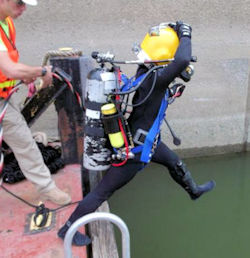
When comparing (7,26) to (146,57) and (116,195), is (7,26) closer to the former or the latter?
(146,57)

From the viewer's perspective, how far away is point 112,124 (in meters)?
1.87

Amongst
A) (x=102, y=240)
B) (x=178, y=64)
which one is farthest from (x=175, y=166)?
(x=178, y=64)

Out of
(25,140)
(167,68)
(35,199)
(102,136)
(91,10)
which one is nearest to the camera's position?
(167,68)

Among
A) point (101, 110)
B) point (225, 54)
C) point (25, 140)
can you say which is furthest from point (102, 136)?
point (225, 54)

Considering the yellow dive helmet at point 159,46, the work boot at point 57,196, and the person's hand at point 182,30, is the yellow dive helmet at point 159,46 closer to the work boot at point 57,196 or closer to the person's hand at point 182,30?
the person's hand at point 182,30

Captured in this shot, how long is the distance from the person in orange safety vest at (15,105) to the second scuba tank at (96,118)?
1.50 feet

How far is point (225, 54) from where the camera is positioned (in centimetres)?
490

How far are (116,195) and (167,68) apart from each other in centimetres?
290

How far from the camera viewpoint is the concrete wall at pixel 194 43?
4215 mm

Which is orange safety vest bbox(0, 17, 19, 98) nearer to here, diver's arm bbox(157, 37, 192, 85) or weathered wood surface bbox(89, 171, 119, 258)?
diver's arm bbox(157, 37, 192, 85)

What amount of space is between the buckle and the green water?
1.88 m

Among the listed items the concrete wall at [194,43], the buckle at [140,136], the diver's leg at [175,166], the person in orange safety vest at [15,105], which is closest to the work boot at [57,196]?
the person in orange safety vest at [15,105]

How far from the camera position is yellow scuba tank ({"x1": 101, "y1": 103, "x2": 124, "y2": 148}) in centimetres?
185

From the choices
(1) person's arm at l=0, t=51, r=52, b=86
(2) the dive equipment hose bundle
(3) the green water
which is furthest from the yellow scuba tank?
(3) the green water
